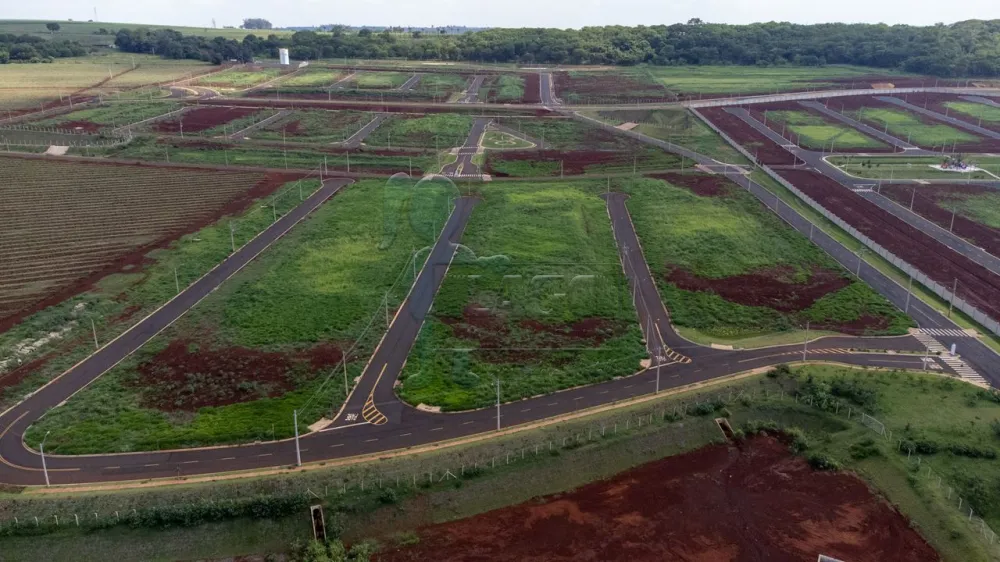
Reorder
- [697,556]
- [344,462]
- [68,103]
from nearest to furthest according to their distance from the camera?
[697,556] → [344,462] → [68,103]

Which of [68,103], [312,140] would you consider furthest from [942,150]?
[68,103]

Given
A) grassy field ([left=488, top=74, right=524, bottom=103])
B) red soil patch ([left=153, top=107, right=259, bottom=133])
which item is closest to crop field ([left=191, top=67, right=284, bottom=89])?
red soil patch ([left=153, top=107, right=259, bottom=133])

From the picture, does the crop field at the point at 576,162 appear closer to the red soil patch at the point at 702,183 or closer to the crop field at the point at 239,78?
the red soil patch at the point at 702,183

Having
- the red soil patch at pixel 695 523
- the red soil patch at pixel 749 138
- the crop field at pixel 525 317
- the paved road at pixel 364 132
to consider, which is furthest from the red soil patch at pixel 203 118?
the red soil patch at pixel 695 523

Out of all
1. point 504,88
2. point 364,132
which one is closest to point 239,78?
point 504,88

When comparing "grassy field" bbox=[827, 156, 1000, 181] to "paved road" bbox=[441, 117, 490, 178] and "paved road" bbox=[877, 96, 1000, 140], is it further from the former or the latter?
"paved road" bbox=[441, 117, 490, 178]

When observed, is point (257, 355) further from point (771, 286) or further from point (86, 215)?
point (771, 286)

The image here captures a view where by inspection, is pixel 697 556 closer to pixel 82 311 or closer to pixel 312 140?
pixel 82 311
